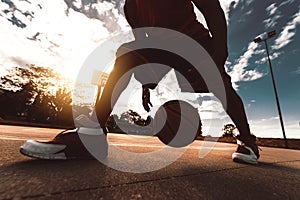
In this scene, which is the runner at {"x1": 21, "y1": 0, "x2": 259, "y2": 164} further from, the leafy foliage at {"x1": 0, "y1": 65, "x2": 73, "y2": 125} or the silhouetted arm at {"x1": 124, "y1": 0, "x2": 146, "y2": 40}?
the leafy foliage at {"x1": 0, "y1": 65, "x2": 73, "y2": 125}

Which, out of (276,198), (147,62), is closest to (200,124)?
(147,62)

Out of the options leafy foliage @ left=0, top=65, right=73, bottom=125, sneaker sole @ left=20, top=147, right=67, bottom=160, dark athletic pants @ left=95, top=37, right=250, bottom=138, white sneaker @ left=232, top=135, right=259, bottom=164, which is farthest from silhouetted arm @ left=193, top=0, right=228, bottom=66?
leafy foliage @ left=0, top=65, right=73, bottom=125

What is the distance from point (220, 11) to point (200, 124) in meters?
1.06

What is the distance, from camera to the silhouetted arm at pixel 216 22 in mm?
1512

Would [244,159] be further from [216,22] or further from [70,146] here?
[70,146]

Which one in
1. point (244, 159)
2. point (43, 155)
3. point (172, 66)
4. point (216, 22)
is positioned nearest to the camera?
point (43, 155)

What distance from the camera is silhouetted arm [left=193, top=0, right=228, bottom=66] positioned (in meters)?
1.51

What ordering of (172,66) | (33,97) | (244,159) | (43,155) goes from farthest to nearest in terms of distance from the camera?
(33,97)
(172,66)
(244,159)
(43,155)

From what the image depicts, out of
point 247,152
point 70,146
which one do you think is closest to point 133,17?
point 70,146

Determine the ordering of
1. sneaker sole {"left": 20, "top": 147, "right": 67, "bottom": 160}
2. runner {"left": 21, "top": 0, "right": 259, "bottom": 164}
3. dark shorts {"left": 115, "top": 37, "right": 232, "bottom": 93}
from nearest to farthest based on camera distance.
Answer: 1. sneaker sole {"left": 20, "top": 147, "right": 67, "bottom": 160}
2. runner {"left": 21, "top": 0, "right": 259, "bottom": 164}
3. dark shorts {"left": 115, "top": 37, "right": 232, "bottom": 93}

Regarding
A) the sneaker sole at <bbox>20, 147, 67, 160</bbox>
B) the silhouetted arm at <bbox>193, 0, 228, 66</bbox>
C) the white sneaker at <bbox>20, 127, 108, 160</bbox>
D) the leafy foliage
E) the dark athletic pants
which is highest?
the leafy foliage

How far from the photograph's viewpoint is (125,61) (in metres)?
1.58

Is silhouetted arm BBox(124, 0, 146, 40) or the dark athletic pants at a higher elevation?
silhouetted arm BBox(124, 0, 146, 40)

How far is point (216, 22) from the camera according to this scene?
5.06ft
